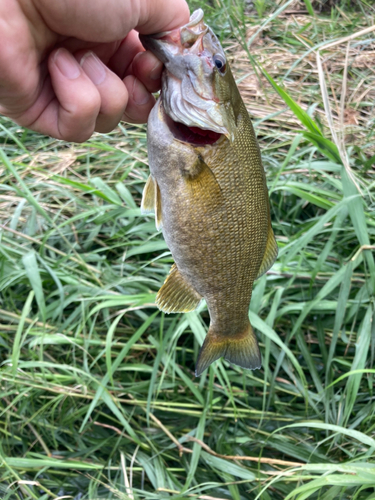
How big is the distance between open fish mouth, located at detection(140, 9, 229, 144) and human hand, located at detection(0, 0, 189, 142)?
0.27ft

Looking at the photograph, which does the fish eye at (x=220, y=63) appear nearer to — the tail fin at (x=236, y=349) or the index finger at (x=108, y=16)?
the index finger at (x=108, y=16)

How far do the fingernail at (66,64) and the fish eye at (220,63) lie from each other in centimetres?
41

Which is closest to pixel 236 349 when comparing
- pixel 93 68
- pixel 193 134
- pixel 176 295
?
pixel 176 295

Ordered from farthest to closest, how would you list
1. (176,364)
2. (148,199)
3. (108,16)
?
(176,364) < (148,199) < (108,16)

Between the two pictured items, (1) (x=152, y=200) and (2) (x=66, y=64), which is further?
(1) (x=152, y=200)

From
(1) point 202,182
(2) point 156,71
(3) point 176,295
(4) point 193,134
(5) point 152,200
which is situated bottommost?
(3) point 176,295

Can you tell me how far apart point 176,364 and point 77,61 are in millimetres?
1502

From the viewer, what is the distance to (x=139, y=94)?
149 cm

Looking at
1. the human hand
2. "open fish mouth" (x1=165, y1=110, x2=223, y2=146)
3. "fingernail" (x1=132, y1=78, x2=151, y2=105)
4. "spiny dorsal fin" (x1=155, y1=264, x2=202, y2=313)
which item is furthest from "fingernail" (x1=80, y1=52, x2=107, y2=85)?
"spiny dorsal fin" (x1=155, y1=264, x2=202, y2=313)

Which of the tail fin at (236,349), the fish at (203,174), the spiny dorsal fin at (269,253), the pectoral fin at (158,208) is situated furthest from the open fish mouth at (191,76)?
the tail fin at (236,349)

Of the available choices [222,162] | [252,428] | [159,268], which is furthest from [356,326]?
[222,162]

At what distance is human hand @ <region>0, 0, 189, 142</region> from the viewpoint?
1.16m

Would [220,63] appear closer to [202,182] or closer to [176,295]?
[202,182]

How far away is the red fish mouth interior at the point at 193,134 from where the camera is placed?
1.28 m
